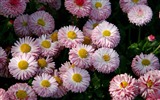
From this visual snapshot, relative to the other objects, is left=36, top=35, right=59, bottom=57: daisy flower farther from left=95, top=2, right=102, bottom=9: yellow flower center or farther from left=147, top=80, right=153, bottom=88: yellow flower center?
left=147, top=80, right=153, bottom=88: yellow flower center

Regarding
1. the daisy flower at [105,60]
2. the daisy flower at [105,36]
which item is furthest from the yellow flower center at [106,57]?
the daisy flower at [105,36]

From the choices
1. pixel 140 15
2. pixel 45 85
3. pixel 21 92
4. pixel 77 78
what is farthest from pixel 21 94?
pixel 140 15

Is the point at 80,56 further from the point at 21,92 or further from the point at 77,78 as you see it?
the point at 21,92

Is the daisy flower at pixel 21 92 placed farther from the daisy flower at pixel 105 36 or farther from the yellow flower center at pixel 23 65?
the daisy flower at pixel 105 36

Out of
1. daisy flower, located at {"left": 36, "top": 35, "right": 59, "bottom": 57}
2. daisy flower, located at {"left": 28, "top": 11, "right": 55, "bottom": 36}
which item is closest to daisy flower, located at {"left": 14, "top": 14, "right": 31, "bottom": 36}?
daisy flower, located at {"left": 28, "top": 11, "right": 55, "bottom": 36}

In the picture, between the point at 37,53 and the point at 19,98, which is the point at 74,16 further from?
the point at 19,98
